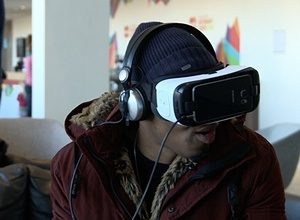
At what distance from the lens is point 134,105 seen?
3.12 feet

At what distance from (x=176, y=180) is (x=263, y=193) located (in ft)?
0.61

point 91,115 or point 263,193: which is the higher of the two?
point 91,115

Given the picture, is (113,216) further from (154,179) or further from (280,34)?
(280,34)

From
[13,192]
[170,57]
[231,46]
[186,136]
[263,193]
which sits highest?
[231,46]

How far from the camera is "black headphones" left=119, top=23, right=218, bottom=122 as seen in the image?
3.10 ft

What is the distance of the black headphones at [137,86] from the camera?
37.2 inches

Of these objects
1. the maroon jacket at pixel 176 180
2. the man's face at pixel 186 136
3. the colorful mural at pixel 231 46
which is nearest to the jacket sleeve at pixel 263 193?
the maroon jacket at pixel 176 180

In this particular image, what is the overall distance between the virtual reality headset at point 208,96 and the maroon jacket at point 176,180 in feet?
0.57

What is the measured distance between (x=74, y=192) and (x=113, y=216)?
0.11m

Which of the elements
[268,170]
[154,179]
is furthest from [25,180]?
[268,170]

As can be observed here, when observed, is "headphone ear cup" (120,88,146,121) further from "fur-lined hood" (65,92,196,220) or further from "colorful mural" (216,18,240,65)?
"colorful mural" (216,18,240,65)

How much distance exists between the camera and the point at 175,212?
1015 millimetres

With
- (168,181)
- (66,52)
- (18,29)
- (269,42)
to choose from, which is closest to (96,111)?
(168,181)

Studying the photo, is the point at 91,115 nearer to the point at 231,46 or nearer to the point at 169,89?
the point at 169,89
